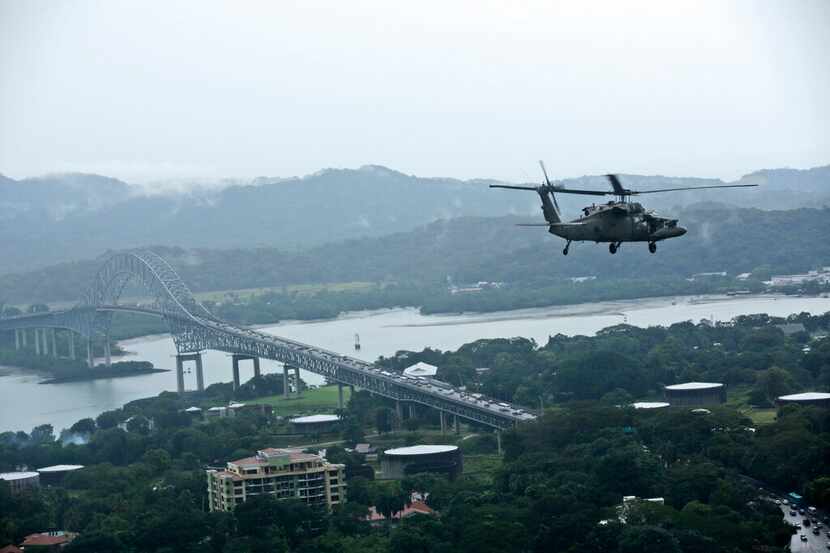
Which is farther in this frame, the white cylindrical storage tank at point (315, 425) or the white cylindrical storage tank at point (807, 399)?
the white cylindrical storage tank at point (315, 425)

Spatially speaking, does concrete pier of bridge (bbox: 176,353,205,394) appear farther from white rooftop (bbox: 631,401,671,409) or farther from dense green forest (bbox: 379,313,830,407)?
white rooftop (bbox: 631,401,671,409)

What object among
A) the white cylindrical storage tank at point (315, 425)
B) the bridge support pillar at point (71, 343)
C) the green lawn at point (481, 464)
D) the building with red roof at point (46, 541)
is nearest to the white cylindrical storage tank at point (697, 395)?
the green lawn at point (481, 464)

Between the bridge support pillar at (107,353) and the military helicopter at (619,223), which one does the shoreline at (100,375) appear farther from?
the military helicopter at (619,223)

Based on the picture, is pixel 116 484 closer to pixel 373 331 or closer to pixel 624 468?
pixel 624 468

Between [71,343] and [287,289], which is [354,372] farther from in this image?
[287,289]

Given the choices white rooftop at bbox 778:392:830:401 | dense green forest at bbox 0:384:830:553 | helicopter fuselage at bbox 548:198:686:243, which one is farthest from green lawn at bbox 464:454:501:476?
helicopter fuselage at bbox 548:198:686:243

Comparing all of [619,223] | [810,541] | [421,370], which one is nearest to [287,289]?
[421,370]
